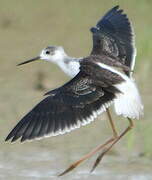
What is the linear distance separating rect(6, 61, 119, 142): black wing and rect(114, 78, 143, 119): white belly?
7cm

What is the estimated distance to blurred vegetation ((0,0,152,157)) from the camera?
35.0ft

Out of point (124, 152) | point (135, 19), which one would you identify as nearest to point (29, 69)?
point (135, 19)

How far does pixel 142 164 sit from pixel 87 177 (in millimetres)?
558

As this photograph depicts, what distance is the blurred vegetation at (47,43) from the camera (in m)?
10.7

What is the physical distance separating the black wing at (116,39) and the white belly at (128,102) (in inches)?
20.1

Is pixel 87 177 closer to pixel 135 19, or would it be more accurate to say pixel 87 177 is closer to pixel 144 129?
pixel 144 129

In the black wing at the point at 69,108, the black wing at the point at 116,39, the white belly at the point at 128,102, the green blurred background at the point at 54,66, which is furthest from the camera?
the green blurred background at the point at 54,66

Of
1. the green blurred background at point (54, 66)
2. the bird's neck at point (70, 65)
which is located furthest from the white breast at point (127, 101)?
the green blurred background at point (54, 66)

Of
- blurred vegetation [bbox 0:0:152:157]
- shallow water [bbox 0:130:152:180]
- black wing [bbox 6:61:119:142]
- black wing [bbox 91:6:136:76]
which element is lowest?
shallow water [bbox 0:130:152:180]

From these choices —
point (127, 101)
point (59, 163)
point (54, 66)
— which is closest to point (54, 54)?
point (59, 163)

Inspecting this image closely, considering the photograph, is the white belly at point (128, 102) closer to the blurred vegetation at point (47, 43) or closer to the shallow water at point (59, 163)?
the shallow water at point (59, 163)

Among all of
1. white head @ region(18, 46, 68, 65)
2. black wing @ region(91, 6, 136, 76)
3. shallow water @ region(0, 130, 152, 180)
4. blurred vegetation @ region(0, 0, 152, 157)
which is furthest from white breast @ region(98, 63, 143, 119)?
blurred vegetation @ region(0, 0, 152, 157)

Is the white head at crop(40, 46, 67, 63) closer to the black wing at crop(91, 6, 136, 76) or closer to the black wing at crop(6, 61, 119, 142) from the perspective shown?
the black wing at crop(91, 6, 136, 76)

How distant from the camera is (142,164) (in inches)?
360
